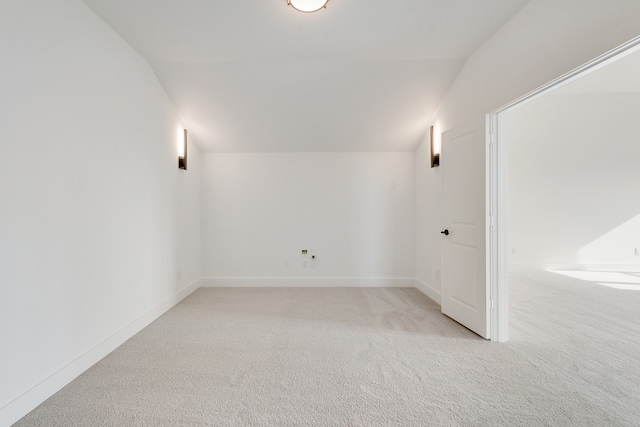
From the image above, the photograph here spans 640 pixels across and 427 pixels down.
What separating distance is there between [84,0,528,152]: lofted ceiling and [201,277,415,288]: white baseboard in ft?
6.25

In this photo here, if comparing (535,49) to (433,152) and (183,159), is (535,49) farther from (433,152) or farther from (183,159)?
(183,159)

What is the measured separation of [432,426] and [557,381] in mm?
1055

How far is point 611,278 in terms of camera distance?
5109 millimetres

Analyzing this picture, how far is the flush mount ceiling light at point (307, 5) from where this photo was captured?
225cm

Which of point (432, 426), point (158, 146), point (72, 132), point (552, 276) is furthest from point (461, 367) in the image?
point (552, 276)

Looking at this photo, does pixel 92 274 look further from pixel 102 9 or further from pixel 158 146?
pixel 102 9

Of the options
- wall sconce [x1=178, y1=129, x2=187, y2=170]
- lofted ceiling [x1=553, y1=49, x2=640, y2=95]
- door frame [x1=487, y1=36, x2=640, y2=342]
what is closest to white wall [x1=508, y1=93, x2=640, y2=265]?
lofted ceiling [x1=553, y1=49, x2=640, y2=95]

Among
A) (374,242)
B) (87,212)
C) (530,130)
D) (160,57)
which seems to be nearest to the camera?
(87,212)

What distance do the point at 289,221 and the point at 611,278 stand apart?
17.4ft

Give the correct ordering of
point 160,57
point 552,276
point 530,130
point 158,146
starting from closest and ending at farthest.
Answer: point 160,57 < point 158,146 < point 552,276 < point 530,130

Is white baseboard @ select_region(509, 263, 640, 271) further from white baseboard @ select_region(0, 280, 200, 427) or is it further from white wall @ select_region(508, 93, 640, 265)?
white baseboard @ select_region(0, 280, 200, 427)

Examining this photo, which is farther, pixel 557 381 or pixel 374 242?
pixel 374 242

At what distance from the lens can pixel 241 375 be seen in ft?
6.88

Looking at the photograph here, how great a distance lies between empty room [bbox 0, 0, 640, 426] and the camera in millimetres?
1761
